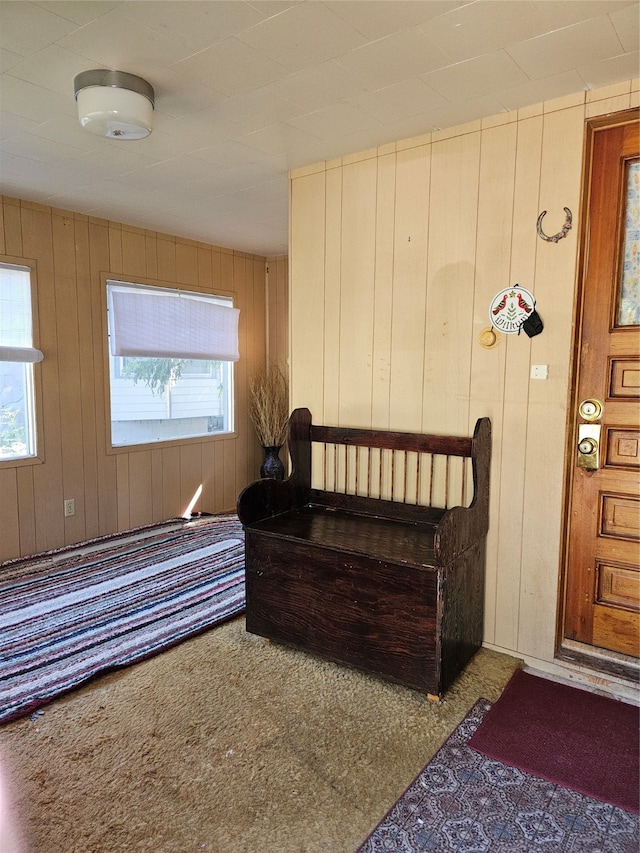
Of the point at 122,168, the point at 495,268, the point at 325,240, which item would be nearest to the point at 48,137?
the point at 122,168

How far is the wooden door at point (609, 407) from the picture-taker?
222 cm

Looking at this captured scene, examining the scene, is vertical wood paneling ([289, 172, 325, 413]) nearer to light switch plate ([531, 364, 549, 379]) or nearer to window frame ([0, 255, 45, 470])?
light switch plate ([531, 364, 549, 379])

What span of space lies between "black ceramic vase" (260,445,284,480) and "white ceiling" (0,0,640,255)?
2679 millimetres

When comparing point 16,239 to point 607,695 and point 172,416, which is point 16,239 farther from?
point 607,695

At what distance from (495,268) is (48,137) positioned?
220 centimetres

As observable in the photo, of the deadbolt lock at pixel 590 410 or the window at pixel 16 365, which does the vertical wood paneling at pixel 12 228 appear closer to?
the window at pixel 16 365

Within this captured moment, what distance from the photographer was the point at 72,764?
6.11 feet

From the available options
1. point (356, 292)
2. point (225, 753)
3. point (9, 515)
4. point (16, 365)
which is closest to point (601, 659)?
point (225, 753)

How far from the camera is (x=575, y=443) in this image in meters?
2.38

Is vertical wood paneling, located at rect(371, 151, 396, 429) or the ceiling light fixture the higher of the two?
the ceiling light fixture

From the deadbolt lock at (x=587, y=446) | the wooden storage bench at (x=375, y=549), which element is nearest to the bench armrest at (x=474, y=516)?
the wooden storage bench at (x=375, y=549)

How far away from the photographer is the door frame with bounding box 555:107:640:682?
222 cm

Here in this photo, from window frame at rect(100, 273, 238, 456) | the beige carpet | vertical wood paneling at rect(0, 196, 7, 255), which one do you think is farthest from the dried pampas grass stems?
the beige carpet

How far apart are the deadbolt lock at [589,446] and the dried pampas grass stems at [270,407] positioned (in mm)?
3098
